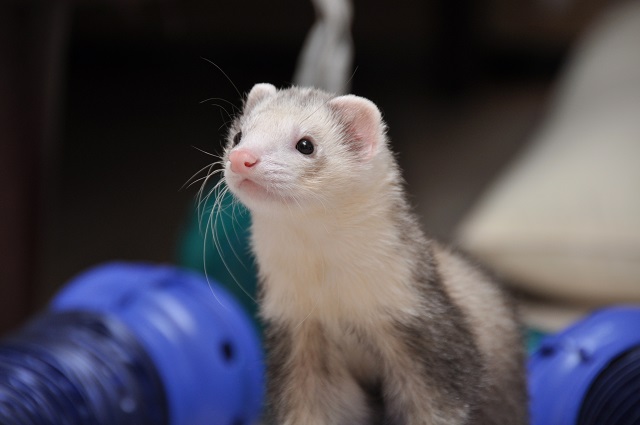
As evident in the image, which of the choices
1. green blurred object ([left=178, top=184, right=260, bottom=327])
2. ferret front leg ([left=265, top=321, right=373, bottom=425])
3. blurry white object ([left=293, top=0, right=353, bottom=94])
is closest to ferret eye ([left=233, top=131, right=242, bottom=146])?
ferret front leg ([left=265, top=321, right=373, bottom=425])

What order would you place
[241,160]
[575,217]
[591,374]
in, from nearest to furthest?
[241,160] → [591,374] → [575,217]

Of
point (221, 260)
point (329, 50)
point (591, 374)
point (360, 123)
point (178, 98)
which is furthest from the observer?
point (178, 98)

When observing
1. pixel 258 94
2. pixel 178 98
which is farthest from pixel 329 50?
pixel 178 98

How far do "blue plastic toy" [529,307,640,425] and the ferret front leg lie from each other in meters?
0.30

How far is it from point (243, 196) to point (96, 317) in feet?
1.76

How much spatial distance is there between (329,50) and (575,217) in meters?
0.76

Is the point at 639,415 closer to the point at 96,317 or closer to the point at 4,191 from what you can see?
the point at 96,317

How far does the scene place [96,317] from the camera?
1206 mm

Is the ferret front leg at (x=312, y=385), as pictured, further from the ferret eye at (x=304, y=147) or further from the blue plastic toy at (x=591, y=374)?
the blue plastic toy at (x=591, y=374)

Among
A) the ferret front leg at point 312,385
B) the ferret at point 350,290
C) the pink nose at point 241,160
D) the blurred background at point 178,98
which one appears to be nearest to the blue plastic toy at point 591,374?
the ferret at point 350,290

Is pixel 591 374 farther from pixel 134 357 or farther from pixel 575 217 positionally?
pixel 575 217

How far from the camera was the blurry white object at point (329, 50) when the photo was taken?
4.15 ft

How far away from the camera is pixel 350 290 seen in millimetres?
823

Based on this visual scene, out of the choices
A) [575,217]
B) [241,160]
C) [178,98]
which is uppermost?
[178,98]
